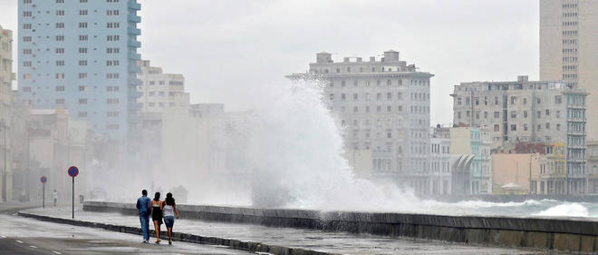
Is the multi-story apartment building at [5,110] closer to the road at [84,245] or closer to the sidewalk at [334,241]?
the sidewalk at [334,241]

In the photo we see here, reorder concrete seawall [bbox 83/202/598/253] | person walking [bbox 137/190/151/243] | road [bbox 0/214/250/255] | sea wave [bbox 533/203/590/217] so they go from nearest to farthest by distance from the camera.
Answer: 1. concrete seawall [bbox 83/202/598/253]
2. road [bbox 0/214/250/255]
3. person walking [bbox 137/190/151/243]
4. sea wave [bbox 533/203/590/217]

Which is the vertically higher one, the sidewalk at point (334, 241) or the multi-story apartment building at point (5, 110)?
the multi-story apartment building at point (5, 110)

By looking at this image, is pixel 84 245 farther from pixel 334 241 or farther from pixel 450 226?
pixel 450 226

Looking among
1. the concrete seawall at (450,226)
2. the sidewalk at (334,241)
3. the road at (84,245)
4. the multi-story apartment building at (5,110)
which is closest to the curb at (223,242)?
the sidewalk at (334,241)

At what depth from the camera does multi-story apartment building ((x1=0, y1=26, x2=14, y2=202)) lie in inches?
4993

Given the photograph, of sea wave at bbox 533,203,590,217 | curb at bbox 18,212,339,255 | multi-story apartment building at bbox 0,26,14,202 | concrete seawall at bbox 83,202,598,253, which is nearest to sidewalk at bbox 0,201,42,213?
multi-story apartment building at bbox 0,26,14,202

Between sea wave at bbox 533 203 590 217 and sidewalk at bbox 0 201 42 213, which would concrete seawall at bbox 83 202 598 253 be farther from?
sea wave at bbox 533 203 590 217

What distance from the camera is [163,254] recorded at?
31234 mm

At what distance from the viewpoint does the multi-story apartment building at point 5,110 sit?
12681 cm

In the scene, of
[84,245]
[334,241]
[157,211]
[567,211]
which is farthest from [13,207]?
[567,211]

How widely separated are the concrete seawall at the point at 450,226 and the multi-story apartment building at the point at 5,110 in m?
79.6

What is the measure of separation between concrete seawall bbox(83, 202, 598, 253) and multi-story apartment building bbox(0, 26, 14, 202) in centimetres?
7958

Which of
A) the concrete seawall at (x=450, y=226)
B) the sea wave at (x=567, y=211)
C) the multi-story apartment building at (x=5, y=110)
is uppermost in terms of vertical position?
the multi-story apartment building at (x=5, y=110)

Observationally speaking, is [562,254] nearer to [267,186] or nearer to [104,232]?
[104,232]
